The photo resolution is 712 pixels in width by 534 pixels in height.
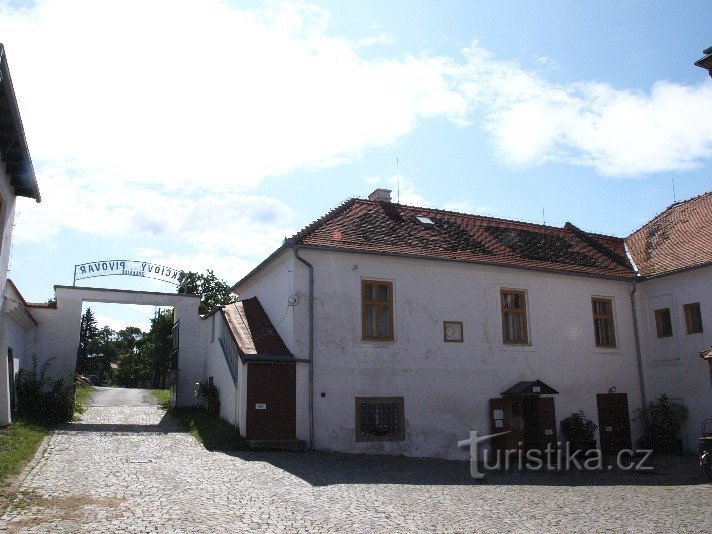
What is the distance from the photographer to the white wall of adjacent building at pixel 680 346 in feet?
63.7

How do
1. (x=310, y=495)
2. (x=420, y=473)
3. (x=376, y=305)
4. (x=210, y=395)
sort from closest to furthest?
1. (x=310, y=495)
2. (x=420, y=473)
3. (x=376, y=305)
4. (x=210, y=395)

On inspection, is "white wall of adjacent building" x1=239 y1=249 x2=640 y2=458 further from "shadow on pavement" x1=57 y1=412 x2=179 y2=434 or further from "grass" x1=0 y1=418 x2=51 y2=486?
"grass" x1=0 y1=418 x2=51 y2=486

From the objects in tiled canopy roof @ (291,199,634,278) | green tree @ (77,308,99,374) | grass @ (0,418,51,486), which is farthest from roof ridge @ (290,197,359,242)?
green tree @ (77,308,99,374)

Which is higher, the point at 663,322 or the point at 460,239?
the point at 460,239

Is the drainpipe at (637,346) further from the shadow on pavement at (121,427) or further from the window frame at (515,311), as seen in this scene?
the shadow on pavement at (121,427)

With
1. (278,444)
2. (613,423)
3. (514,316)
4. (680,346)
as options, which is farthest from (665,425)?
(278,444)

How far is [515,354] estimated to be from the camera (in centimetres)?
1914

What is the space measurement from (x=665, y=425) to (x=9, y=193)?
64.5ft

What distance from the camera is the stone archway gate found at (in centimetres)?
2130

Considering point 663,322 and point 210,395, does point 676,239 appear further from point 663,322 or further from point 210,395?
point 210,395

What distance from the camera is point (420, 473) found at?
44.4 ft

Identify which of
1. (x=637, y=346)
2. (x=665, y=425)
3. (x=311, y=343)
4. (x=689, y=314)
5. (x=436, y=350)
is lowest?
(x=665, y=425)

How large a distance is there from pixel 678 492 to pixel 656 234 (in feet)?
45.2

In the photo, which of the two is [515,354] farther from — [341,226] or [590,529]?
[590,529]
